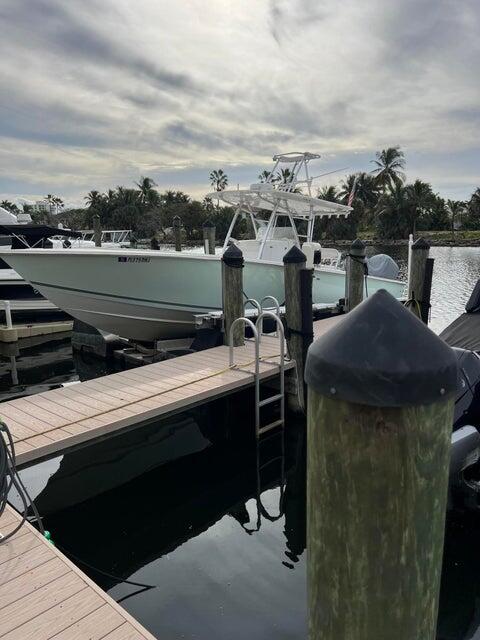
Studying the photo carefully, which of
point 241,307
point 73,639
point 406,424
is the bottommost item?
point 73,639

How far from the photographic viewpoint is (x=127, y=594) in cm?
394

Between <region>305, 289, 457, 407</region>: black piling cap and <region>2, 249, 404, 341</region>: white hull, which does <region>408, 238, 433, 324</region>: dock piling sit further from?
<region>305, 289, 457, 407</region>: black piling cap

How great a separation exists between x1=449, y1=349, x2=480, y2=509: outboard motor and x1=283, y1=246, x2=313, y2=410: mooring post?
239 centimetres

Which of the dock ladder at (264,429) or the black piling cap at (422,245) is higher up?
the black piling cap at (422,245)

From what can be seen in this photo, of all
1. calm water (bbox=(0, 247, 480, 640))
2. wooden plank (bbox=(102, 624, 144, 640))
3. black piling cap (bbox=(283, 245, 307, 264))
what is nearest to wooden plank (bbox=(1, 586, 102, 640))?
wooden plank (bbox=(102, 624, 144, 640))

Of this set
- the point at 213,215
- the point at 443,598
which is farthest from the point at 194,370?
the point at 213,215

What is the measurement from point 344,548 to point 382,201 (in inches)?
2184

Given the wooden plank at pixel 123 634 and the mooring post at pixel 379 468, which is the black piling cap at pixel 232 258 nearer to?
the wooden plank at pixel 123 634

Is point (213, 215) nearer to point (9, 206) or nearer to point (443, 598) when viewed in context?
point (9, 206)

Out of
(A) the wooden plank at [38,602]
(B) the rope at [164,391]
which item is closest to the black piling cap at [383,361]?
(A) the wooden plank at [38,602]

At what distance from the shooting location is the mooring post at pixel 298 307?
682 centimetres

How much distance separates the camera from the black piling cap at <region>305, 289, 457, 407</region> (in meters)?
1.10

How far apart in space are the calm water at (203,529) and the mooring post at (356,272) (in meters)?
3.33

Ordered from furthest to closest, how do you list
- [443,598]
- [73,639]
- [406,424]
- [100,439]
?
[100,439]
[443,598]
[73,639]
[406,424]
